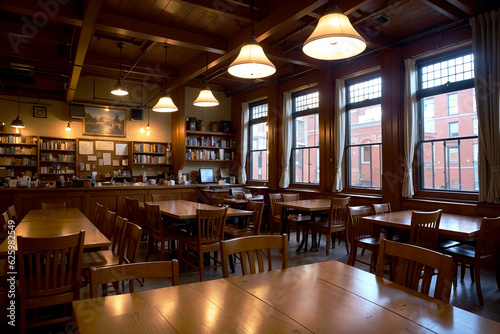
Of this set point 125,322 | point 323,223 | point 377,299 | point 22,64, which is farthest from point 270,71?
point 22,64

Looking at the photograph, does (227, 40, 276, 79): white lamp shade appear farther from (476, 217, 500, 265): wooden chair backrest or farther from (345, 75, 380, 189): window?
(345, 75, 380, 189): window

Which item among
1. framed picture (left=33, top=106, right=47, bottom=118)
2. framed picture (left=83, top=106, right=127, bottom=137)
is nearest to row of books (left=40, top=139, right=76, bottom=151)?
framed picture (left=83, top=106, right=127, bottom=137)

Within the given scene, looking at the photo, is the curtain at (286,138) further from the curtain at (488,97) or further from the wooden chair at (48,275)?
the wooden chair at (48,275)

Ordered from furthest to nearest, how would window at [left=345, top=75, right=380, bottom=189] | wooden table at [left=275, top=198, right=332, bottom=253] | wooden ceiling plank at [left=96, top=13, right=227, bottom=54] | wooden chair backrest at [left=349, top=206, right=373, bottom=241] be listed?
window at [left=345, top=75, right=380, bottom=189], wooden table at [left=275, top=198, right=332, bottom=253], wooden ceiling plank at [left=96, top=13, right=227, bottom=54], wooden chair backrest at [left=349, top=206, right=373, bottom=241]

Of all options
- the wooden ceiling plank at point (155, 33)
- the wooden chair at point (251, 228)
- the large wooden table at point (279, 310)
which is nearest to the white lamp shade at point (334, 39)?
the large wooden table at point (279, 310)

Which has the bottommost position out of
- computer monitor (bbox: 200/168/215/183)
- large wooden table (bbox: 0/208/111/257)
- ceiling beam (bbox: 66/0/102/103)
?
large wooden table (bbox: 0/208/111/257)

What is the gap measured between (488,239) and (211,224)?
307 cm

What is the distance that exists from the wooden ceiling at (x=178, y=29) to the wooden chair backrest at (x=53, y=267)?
2934 mm

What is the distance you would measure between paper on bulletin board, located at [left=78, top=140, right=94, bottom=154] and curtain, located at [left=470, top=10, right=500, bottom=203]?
8554 mm

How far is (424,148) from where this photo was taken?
546cm

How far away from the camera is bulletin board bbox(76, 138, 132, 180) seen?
27.9 feet

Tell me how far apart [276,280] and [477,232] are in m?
2.72

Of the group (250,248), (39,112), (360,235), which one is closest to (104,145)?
(39,112)

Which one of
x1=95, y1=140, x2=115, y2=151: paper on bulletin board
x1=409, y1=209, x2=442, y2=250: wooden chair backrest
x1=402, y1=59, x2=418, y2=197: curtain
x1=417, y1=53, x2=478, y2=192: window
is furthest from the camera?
x1=95, y1=140, x2=115, y2=151: paper on bulletin board
